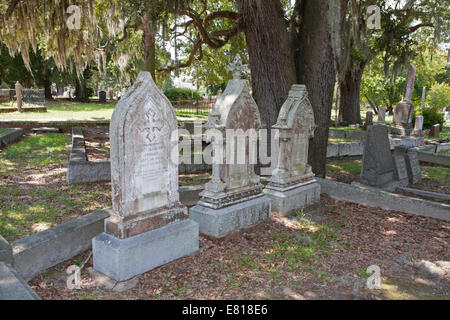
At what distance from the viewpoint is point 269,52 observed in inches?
262

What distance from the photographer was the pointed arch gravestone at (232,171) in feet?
15.7

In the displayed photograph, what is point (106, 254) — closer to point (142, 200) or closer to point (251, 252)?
point (142, 200)

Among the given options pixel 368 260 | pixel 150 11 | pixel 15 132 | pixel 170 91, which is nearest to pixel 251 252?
pixel 368 260

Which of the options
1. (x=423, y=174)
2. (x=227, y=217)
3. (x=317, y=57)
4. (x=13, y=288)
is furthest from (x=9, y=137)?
(x=423, y=174)

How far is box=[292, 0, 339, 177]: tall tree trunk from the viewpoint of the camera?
6.62m

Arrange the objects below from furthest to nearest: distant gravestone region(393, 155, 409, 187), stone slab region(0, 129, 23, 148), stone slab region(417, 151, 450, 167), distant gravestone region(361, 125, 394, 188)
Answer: stone slab region(417, 151, 450, 167) → stone slab region(0, 129, 23, 148) → distant gravestone region(393, 155, 409, 187) → distant gravestone region(361, 125, 394, 188)

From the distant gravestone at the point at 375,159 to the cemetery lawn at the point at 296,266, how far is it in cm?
186

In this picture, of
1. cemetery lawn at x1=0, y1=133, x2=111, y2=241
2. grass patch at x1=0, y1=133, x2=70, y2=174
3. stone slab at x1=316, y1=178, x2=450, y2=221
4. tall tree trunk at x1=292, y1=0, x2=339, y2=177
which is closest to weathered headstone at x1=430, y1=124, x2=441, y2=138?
tall tree trunk at x1=292, y1=0, x2=339, y2=177

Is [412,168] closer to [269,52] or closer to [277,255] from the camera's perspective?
[269,52]

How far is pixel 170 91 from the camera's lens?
35.5 metres

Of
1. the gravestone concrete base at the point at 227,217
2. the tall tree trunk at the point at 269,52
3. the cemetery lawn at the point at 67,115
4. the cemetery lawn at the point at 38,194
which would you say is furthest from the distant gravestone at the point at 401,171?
the cemetery lawn at the point at 67,115

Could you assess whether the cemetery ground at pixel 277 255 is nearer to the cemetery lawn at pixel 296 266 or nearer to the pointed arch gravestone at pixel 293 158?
the cemetery lawn at pixel 296 266

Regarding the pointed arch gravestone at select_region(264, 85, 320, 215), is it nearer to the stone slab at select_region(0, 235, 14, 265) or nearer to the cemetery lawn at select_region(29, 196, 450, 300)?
the cemetery lawn at select_region(29, 196, 450, 300)

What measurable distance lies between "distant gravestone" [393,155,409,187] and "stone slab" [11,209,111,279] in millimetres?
6546
